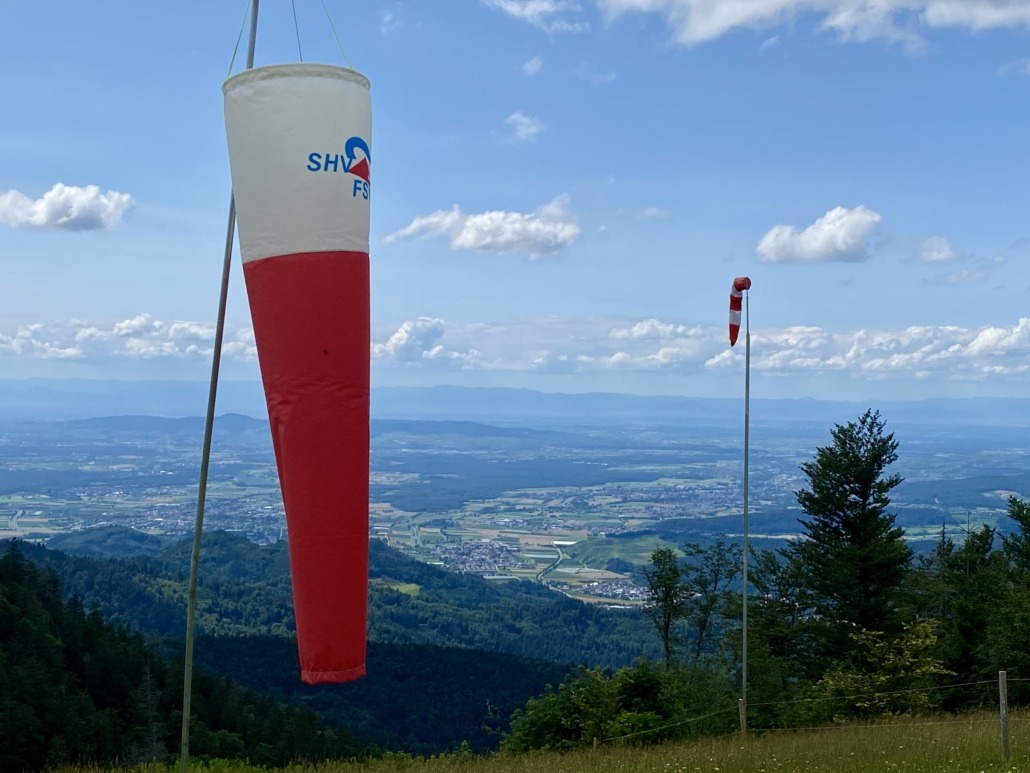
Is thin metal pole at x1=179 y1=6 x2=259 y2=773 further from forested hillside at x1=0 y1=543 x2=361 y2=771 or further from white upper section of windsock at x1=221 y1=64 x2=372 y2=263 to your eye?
forested hillside at x1=0 y1=543 x2=361 y2=771

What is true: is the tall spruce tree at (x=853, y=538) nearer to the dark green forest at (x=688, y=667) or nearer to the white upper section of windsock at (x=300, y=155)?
Result: the dark green forest at (x=688, y=667)

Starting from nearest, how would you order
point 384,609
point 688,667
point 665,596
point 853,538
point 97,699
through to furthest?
point 853,538
point 688,667
point 665,596
point 97,699
point 384,609

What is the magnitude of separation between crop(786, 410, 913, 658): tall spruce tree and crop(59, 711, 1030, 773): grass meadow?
53.8 feet

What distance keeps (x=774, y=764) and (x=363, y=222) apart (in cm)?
666

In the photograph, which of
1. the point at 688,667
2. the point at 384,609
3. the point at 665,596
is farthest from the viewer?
the point at 384,609

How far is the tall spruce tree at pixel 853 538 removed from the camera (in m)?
27.2

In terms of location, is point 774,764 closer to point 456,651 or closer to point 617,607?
point 456,651

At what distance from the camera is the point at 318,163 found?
18.4 feet

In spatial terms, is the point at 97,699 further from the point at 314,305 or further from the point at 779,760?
the point at 314,305

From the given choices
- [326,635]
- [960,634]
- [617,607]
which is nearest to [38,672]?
[960,634]

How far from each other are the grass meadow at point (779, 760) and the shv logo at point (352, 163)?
5934 mm

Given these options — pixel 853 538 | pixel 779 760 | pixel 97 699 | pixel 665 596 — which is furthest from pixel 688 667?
pixel 779 760

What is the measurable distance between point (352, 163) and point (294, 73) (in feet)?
1.89

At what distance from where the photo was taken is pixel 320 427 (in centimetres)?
571
